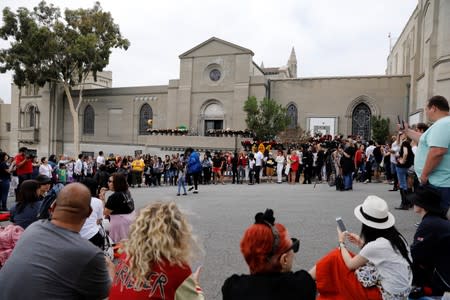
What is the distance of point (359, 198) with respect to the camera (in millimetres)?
11953

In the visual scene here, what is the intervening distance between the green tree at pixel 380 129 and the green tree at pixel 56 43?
26001 millimetres

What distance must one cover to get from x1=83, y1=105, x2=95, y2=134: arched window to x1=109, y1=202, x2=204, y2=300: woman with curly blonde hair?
45.9 metres

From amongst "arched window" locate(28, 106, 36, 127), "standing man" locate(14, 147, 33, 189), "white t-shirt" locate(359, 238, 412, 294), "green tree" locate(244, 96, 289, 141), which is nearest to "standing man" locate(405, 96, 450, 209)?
"white t-shirt" locate(359, 238, 412, 294)

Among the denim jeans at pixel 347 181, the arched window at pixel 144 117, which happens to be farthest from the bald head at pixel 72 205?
the arched window at pixel 144 117

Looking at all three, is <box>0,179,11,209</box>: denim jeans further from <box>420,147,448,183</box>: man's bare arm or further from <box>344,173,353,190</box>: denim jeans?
<box>344,173,353,190</box>: denim jeans

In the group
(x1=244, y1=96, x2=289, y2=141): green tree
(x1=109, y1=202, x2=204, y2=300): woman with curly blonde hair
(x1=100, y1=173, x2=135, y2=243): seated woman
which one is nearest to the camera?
(x1=109, y1=202, x2=204, y2=300): woman with curly blonde hair

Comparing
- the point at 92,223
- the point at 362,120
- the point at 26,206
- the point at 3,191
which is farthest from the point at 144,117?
the point at 92,223

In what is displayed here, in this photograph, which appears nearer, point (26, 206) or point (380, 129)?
point (26, 206)

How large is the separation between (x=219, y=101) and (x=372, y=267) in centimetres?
3645

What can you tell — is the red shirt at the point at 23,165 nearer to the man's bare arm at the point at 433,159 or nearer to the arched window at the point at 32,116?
the man's bare arm at the point at 433,159

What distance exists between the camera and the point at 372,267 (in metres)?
3.43

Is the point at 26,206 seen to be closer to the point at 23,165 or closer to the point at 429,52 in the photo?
the point at 23,165

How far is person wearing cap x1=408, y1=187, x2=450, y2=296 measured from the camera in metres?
3.58

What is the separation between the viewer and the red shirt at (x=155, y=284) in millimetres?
2641
